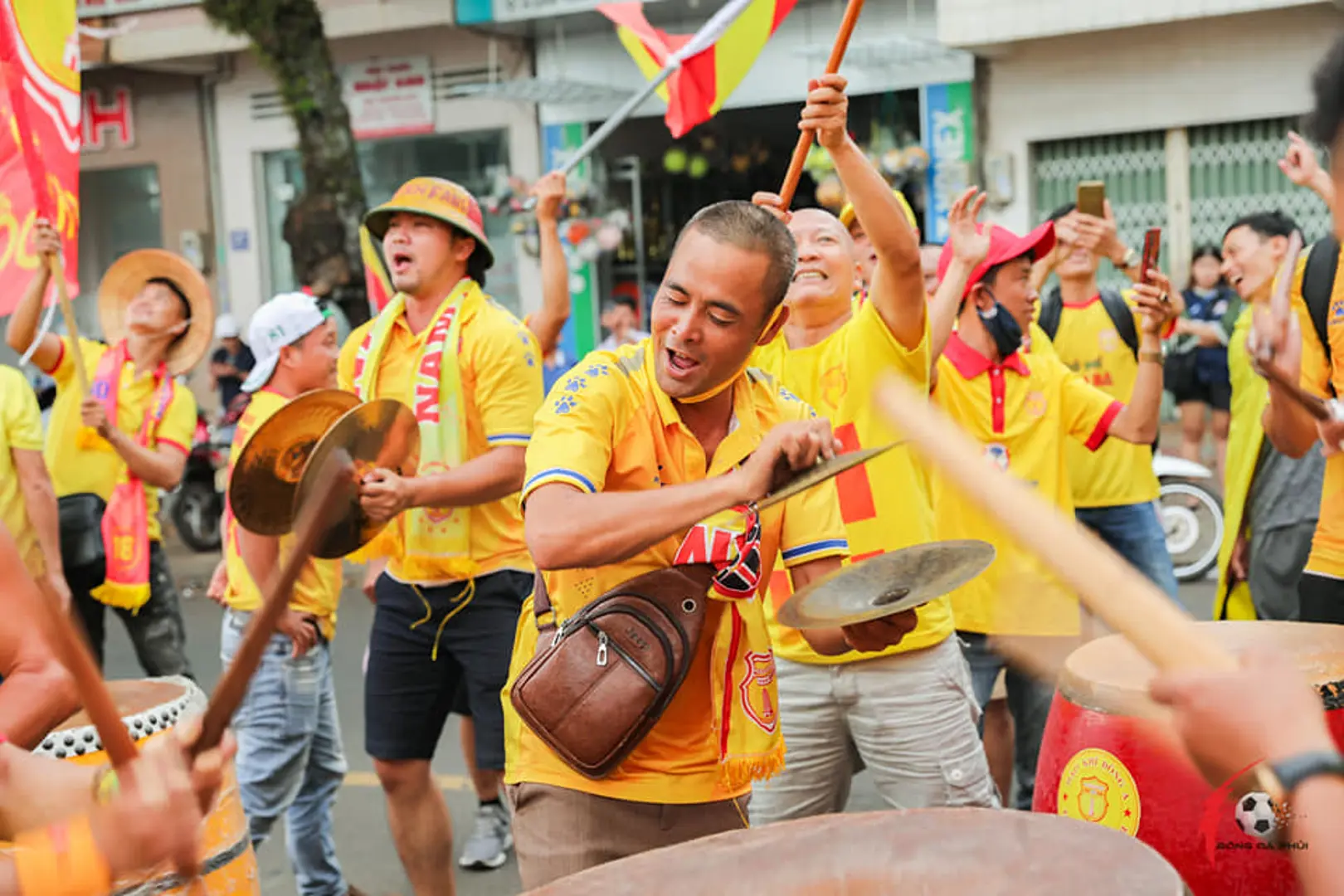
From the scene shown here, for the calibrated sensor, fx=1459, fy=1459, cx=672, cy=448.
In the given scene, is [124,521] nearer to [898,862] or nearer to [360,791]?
[360,791]

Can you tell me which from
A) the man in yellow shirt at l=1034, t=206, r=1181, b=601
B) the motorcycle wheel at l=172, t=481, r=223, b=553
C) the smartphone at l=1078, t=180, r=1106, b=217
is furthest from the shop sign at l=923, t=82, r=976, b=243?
the smartphone at l=1078, t=180, r=1106, b=217

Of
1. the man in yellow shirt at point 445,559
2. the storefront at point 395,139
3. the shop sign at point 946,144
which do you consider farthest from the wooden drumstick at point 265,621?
the storefront at point 395,139

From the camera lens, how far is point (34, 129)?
422cm

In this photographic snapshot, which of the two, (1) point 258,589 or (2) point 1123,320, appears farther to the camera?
(2) point 1123,320

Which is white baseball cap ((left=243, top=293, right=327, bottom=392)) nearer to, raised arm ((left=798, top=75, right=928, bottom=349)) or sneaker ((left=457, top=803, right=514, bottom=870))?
sneaker ((left=457, top=803, right=514, bottom=870))

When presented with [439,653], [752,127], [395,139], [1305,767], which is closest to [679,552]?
[1305,767]

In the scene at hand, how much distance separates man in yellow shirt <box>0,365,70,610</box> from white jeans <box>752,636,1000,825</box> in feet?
8.28

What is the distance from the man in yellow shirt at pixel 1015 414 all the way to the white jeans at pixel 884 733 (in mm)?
745

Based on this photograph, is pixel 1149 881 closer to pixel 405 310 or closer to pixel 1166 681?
A: pixel 1166 681

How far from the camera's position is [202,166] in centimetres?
1962

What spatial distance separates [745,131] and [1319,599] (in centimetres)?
1419

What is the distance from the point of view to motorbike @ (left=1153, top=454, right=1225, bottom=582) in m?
9.52

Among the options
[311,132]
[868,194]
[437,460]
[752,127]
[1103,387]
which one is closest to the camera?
[868,194]

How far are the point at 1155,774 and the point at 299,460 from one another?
7.76ft
